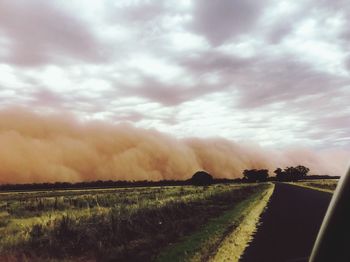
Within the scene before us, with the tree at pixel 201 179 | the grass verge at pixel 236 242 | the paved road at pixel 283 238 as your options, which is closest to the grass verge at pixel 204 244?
the grass verge at pixel 236 242

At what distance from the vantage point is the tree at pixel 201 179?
5369 inches

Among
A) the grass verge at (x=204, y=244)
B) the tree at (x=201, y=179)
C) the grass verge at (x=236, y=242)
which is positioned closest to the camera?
the grass verge at (x=236, y=242)

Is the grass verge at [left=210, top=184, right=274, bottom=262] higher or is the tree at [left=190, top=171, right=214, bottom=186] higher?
the tree at [left=190, top=171, right=214, bottom=186]

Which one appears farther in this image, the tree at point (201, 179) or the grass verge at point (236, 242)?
the tree at point (201, 179)

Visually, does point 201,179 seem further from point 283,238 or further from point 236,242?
point 236,242

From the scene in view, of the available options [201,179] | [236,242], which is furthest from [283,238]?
[201,179]

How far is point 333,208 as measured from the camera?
885 mm

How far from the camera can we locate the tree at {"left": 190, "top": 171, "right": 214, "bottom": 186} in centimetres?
13638

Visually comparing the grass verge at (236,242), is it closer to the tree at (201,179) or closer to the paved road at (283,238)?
the paved road at (283,238)

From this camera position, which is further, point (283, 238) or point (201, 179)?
point (201, 179)

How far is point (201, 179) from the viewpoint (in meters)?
138

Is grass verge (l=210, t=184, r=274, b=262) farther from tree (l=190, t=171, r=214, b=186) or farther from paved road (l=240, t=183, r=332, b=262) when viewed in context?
tree (l=190, t=171, r=214, b=186)

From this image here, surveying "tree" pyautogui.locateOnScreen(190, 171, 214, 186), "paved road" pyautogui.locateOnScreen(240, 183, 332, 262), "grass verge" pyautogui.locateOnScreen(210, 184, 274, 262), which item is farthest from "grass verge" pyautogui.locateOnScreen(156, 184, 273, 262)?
"tree" pyautogui.locateOnScreen(190, 171, 214, 186)

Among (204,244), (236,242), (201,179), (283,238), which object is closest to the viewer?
(204,244)
